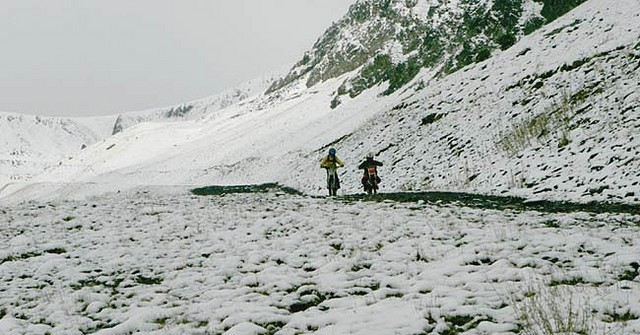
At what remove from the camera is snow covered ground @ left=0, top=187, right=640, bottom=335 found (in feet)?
19.0

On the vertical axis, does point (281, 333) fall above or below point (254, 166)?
below

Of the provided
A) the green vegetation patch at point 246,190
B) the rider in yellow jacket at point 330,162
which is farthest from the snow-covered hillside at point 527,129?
the rider in yellow jacket at point 330,162

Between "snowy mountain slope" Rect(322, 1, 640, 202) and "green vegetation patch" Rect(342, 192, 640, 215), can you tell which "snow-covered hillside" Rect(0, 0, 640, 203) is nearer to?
"snowy mountain slope" Rect(322, 1, 640, 202)

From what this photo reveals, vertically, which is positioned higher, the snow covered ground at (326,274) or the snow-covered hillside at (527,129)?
the snow-covered hillside at (527,129)

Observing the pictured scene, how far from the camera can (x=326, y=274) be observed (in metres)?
7.96

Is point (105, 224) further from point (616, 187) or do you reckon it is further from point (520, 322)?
point (616, 187)

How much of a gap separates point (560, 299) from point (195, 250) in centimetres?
685

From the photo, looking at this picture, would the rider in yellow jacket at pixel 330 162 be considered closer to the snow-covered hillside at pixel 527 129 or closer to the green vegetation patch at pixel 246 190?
the snow-covered hillside at pixel 527 129

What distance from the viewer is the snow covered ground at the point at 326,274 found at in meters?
5.79

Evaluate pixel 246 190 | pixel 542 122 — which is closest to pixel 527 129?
pixel 542 122

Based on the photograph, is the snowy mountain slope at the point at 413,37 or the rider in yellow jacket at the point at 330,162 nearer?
the rider in yellow jacket at the point at 330,162

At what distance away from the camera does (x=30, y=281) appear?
8.43 m

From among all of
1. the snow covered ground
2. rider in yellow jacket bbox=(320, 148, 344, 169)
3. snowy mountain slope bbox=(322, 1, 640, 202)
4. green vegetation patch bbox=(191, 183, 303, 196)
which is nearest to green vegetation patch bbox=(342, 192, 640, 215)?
snowy mountain slope bbox=(322, 1, 640, 202)

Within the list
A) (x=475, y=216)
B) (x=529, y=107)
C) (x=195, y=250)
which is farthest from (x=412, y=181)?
(x=195, y=250)
